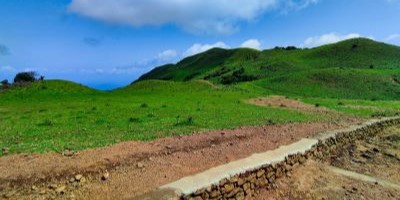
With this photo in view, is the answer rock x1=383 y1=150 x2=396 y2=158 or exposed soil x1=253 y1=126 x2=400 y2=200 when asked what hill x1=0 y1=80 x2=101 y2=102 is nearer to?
exposed soil x1=253 y1=126 x2=400 y2=200

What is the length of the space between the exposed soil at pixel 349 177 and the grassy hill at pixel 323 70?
122 ft

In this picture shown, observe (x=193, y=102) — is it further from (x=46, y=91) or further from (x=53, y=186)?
(x=53, y=186)

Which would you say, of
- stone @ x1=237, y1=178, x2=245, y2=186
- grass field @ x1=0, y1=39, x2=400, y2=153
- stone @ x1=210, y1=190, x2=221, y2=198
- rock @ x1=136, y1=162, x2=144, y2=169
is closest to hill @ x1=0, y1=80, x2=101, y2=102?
grass field @ x1=0, y1=39, x2=400, y2=153

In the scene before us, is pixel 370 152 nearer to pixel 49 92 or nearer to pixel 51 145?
pixel 51 145

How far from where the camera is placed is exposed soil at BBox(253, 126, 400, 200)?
1427 centimetres

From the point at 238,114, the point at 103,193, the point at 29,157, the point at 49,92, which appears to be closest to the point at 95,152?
the point at 29,157

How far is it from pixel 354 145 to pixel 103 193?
15906 mm

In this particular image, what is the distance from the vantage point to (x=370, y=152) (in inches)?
794

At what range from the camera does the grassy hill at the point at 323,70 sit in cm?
6005

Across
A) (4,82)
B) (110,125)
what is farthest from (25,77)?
(110,125)

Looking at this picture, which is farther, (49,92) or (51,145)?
(49,92)

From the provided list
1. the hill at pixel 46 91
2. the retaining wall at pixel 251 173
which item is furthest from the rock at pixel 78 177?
the hill at pixel 46 91

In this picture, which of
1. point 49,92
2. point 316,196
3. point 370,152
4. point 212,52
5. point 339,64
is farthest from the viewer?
point 212,52

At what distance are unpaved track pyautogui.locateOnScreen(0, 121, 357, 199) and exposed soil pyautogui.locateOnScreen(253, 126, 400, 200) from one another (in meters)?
1.84
